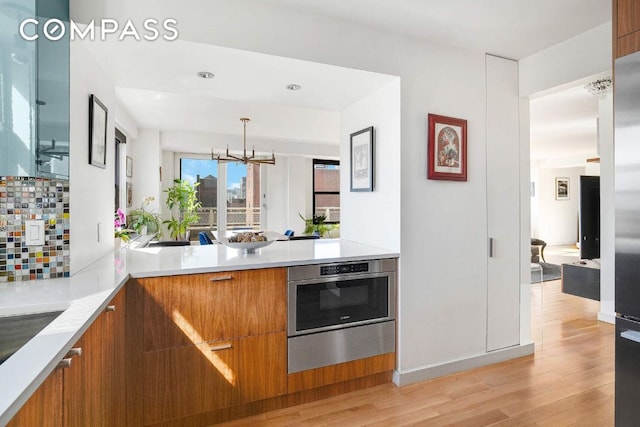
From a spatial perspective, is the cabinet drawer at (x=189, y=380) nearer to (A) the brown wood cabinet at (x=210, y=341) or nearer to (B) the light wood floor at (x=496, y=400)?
(A) the brown wood cabinet at (x=210, y=341)

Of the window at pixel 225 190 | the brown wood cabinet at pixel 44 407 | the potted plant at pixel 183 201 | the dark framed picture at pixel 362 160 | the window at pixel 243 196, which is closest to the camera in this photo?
the brown wood cabinet at pixel 44 407

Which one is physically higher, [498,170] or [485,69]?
[485,69]

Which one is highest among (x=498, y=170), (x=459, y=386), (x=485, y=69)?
(x=485, y=69)

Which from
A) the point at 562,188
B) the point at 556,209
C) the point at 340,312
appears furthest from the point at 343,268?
the point at 562,188

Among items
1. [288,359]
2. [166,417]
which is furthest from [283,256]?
[166,417]

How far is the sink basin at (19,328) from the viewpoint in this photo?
3.73 feet

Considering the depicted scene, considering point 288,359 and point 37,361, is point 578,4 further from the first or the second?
point 37,361

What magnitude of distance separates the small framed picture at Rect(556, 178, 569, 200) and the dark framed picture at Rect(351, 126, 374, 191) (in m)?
9.54

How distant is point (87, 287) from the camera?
1550mm

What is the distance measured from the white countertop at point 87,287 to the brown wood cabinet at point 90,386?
59mm

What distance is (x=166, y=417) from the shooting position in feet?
6.02

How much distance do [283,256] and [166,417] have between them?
3.58ft

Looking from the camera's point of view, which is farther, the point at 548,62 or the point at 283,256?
the point at 548,62

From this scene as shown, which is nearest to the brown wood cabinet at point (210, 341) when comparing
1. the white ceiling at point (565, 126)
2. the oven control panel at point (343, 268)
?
the oven control panel at point (343, 268)
